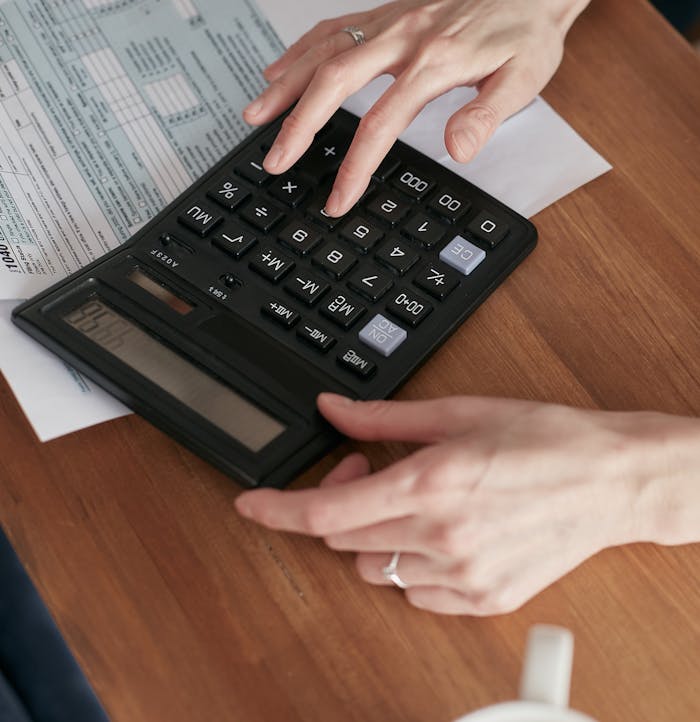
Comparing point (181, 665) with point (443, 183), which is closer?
point (181, 665)

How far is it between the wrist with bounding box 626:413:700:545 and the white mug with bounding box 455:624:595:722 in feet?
0.49

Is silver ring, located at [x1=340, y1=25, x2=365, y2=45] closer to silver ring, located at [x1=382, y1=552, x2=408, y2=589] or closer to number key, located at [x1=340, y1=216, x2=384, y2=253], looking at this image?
number key, located at [x1=340, y1=216, x2=384, y2=253]

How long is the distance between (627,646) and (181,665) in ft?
0.79

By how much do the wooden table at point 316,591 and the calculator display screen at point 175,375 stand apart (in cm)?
3

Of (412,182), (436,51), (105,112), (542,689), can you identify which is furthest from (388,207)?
(542,689)

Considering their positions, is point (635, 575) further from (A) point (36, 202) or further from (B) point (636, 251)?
(A) point (36, 202)

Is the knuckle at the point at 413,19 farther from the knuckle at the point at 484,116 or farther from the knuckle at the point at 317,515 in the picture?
the knuckle at the point at 317,515

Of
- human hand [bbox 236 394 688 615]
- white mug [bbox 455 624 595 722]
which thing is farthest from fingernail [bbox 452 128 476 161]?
white mug [bbox 455 624 595 722]

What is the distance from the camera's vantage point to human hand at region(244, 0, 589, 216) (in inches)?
26.3

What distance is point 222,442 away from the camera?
0.56 metres

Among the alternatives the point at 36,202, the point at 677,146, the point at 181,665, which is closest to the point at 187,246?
the point at 36,202

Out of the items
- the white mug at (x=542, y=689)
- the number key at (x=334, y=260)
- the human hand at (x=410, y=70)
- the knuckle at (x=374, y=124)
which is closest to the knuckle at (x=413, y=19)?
the human hand at (x=410, y=70)

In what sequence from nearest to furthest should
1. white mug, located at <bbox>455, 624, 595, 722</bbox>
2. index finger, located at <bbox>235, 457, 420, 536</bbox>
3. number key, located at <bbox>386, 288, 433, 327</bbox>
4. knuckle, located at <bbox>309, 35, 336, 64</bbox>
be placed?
white mug, located at <bbox>455, 624, 595, 722</bbox>
index finger, located at <bbox>235, 457, 420, 536</bbox>
number key, located at <bbox>386, 288, 433, 327</bbox>
knuckle, located at <bbox>309, 35, 336, 64</bbox>

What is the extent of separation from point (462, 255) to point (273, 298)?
0.42 feet
